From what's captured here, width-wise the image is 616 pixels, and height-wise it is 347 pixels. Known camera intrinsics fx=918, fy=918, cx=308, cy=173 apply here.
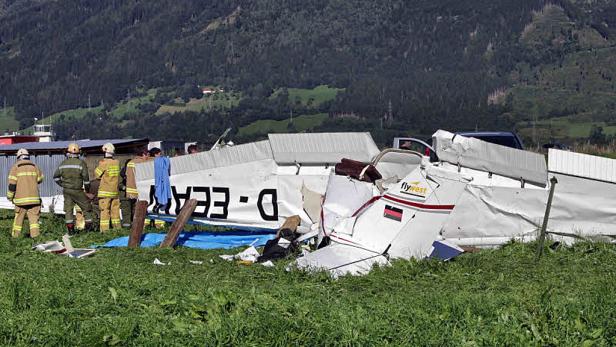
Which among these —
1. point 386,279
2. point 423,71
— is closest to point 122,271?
point 386,279

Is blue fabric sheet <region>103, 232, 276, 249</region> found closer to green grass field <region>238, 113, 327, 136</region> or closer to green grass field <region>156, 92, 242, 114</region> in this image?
green grass field <region>238, 113, 327, 136</region>

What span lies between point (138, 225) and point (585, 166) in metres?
6.81

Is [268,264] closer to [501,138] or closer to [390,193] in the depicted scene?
[390,193]

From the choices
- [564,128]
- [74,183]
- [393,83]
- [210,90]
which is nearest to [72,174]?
[74,183]

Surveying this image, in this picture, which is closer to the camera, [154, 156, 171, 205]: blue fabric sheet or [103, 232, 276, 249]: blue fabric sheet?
[103, 232, 276, 249]: blue fabric sheet

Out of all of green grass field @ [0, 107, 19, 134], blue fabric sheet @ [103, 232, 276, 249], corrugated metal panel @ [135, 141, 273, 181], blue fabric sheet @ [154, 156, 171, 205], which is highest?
corrugated metal panel @ [135, 141, 273, 181]

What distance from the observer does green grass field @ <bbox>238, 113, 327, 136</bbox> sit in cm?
11358

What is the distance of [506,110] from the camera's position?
119 metres

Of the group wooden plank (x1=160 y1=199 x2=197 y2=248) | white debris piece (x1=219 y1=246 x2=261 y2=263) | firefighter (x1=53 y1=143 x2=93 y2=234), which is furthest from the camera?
firefighter (x1=53 y1=143 x2=93 y2=234)

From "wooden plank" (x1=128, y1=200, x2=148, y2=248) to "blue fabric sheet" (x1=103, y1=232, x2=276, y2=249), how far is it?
433 mm

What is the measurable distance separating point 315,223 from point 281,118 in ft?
360

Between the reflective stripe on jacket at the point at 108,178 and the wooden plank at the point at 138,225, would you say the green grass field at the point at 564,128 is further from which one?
the wooden plank at the point at 138,225

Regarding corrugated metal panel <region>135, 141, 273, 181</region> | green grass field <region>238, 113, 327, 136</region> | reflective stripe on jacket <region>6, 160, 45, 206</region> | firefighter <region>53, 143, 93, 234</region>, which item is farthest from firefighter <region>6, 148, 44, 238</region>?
green grass field <region>238, 113, 327, 136</region>

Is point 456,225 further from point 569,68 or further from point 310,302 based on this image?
point 569,68
